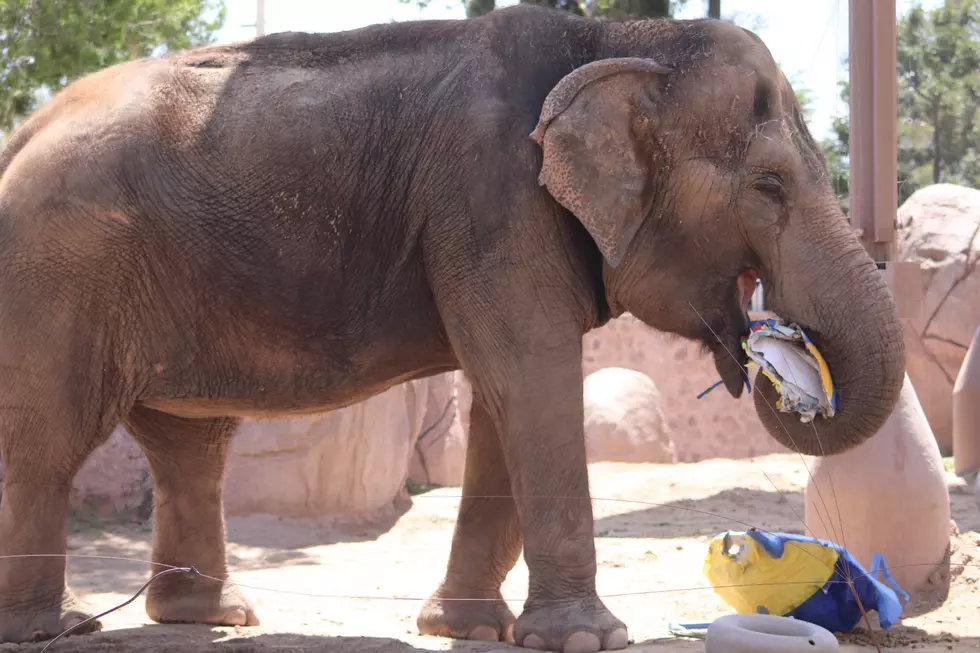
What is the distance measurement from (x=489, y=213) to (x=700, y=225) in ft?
2.84

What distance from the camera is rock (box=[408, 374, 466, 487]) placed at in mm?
11445

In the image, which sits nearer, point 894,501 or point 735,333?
point 735,333

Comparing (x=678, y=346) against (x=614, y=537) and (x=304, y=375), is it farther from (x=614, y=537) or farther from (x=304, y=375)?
(x=304, y=375)

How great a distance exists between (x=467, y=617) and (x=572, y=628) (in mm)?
911

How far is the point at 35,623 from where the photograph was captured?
4910 mm

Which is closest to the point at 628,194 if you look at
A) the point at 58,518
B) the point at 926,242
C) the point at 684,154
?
the point at 684,154

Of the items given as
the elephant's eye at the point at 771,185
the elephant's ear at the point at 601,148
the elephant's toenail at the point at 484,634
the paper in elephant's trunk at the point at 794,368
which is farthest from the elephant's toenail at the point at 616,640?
the elephant's eye at the point at 771,185

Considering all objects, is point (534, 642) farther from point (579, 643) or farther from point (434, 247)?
point (434, 247)

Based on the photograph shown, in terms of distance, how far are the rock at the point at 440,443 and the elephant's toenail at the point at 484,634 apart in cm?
607

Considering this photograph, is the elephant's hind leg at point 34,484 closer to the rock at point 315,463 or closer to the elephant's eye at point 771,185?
the elephant's eye at point 771,185

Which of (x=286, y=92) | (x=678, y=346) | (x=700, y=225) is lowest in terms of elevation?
(x=678, y=346)

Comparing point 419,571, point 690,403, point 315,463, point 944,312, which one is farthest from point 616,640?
point 690,403

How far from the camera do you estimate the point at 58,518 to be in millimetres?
4957

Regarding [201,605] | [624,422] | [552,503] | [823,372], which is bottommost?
[624,422]
